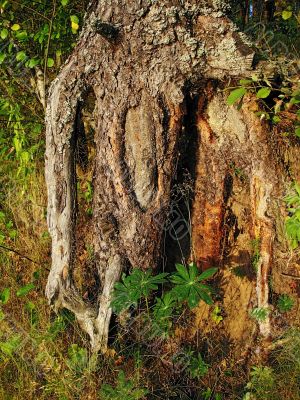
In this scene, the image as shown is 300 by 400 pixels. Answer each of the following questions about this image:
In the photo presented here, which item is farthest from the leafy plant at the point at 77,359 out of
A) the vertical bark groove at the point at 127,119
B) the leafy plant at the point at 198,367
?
the leafy plant at the point at 198,367

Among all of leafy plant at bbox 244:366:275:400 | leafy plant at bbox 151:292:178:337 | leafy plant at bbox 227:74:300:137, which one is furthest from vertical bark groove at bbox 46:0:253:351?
leafy plant at bbox 244:366:275:400

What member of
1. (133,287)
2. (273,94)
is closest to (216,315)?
(133,287)

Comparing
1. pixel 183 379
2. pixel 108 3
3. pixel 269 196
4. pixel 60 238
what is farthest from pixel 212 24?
pixel 183 379

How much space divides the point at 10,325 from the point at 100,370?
64 centimetres

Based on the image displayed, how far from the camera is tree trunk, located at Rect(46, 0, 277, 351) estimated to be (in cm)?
237

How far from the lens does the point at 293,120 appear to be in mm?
2504

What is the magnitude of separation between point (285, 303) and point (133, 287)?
91cm

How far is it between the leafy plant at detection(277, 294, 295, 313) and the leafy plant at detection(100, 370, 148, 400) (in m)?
0.92

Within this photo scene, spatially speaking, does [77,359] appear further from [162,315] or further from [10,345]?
[162,315]

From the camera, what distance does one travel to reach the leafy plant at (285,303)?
262cm

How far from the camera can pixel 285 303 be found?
2633 millimetres

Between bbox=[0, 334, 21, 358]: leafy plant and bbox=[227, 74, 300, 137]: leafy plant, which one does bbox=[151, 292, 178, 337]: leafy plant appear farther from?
bbox=[227, 74, 300, 137]: leafy plant

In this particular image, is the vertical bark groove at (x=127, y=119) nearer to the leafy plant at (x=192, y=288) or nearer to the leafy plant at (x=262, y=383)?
the leafy plant at (x=192, y=288)

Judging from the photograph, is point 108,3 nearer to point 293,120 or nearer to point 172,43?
point 172,43
